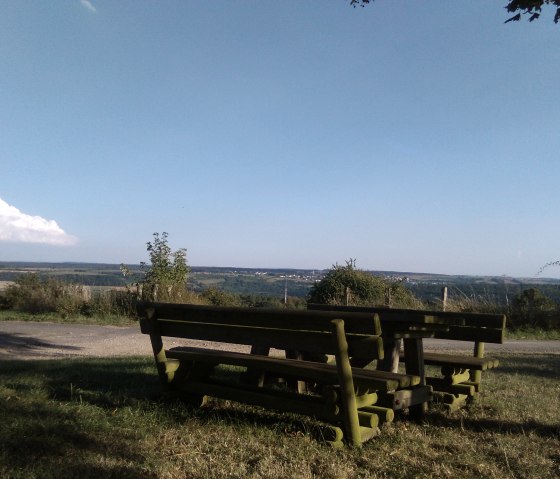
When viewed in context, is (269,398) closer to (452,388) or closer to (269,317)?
(269,317)

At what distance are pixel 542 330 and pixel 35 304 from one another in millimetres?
17605

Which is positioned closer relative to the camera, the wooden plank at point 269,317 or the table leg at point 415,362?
the wooden plank at point 269,317

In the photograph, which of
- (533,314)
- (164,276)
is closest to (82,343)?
(164,276)

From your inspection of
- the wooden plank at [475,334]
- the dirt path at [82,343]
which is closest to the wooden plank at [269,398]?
the wooden plank at [475,334]

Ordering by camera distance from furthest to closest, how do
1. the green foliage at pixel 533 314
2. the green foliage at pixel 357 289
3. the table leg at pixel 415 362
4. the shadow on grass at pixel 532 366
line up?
the green foliage at pixel 357 289 → the green foliage at pixel 533 314 → the shadow on grass at pixel 532 366 → the table leg at pixel 415 362

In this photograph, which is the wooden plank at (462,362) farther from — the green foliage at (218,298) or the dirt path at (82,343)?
the green foliage at (218,298)

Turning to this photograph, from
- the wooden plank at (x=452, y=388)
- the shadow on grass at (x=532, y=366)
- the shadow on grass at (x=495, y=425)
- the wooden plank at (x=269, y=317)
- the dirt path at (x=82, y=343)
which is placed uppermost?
the wooden plank at (x=269, y=317)

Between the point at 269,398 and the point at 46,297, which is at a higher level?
the point at 269,398

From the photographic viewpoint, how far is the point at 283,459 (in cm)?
366

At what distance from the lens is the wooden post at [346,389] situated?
12.7 feet

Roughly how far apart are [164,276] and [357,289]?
7.37m

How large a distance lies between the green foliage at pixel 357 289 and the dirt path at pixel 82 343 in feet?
18.9

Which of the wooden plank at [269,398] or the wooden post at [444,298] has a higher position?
the wooden post at [444,298]

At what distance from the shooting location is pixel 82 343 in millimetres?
12164
